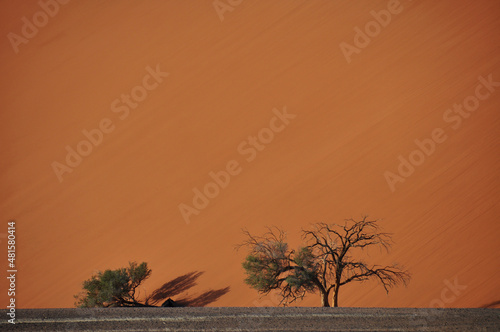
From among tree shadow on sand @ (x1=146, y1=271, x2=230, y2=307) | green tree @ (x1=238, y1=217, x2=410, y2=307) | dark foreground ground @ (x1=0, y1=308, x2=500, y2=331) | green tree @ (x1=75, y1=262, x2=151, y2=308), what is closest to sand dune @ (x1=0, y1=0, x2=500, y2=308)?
tree shadow on sand @ (x1=146, y1=271, x2=230, y2=307)

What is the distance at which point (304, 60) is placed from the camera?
2353cm

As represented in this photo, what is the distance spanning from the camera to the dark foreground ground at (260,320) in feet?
16.1

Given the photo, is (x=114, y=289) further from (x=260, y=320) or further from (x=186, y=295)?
(x=260, y=320)

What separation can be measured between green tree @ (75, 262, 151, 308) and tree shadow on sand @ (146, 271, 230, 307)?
0.54m

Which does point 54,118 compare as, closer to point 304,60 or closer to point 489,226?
point 304,60

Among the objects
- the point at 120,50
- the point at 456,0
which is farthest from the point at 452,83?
the point at 120,50

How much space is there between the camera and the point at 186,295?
447 inches

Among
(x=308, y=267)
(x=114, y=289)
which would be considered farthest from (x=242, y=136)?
(x=308, y=267)

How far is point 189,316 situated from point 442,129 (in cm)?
1565

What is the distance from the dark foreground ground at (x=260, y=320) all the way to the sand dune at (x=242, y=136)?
5.61m

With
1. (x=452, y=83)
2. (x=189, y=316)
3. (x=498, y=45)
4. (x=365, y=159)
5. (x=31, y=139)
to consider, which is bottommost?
(x=189, y=316)

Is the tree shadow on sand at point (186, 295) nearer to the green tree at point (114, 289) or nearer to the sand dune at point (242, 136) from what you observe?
the sand dune at point (242, 136)

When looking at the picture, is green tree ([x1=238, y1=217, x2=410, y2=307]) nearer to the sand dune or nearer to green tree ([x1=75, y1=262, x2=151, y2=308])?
the sand dune

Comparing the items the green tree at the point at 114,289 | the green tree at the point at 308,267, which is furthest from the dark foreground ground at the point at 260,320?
the green tree at the point at 114,289
